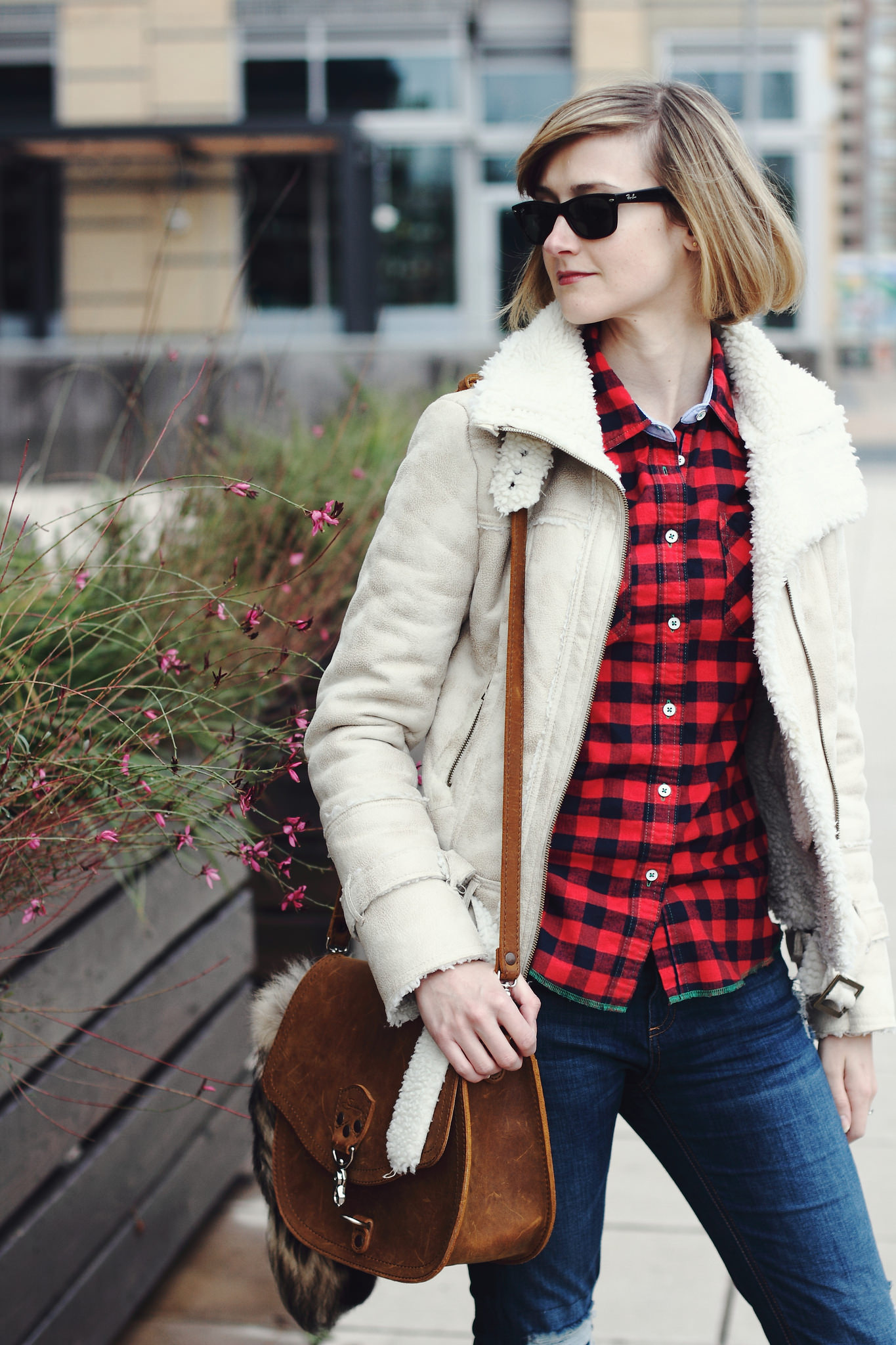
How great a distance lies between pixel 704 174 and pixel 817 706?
0.68m

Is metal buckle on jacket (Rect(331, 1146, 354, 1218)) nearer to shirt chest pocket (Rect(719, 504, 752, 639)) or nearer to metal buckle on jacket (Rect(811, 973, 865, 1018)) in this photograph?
metal buckle on jacket (Rect(811, 973, 865, 1018))

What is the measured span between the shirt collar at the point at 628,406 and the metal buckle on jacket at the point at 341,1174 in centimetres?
93

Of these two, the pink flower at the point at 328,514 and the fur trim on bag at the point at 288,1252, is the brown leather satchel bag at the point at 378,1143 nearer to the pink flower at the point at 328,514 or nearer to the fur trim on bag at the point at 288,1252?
the fur trim on bag at the point at 288,1252

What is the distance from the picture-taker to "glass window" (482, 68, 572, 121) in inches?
712

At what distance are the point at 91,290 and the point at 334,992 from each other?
17.9 m

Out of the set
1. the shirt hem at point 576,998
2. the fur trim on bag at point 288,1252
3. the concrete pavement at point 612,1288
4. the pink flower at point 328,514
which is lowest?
the concrete pavement at point 612,1288

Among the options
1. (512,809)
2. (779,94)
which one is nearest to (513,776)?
(512,809)

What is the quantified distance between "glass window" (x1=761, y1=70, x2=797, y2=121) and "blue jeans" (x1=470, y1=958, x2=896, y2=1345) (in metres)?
18.7

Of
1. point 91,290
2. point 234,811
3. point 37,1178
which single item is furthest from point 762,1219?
point 91,290

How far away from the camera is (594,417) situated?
1733 mm

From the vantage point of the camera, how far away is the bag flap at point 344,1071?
1648 millimetres

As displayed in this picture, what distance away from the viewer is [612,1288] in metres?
2.92

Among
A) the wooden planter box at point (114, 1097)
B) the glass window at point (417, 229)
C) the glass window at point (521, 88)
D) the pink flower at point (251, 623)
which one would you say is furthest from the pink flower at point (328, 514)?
the glass window at point (521, 88)

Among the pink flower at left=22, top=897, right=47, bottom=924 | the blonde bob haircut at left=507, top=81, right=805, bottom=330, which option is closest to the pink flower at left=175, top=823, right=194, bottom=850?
the pink flower at left=22, top=897, right=47, bottom=924
